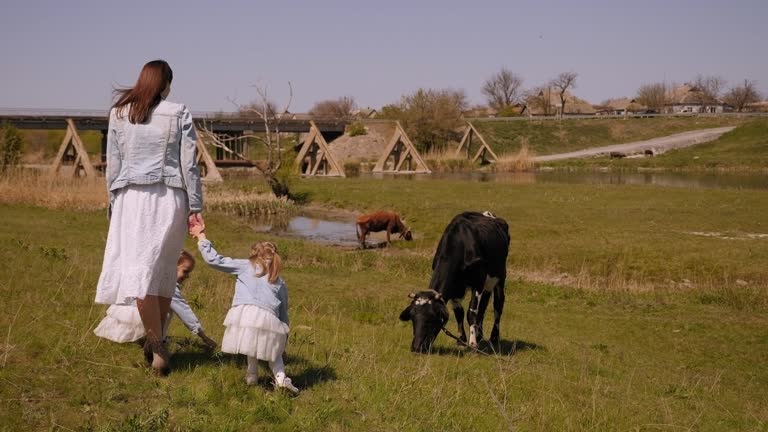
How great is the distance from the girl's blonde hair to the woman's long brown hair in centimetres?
139

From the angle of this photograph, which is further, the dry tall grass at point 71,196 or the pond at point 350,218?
the dry tall grass at point 71,196

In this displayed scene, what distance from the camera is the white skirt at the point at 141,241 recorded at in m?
6.48

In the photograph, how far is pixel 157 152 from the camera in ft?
21.9

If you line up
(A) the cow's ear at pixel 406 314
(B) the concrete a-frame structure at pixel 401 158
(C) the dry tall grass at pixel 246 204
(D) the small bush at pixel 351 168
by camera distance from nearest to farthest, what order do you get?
(A) the cow's ear at pixel 406 314, (C) the dry tall grass at pixel 246 204, (D) the small bush at pixel 351 168, (B) the concrete a-frame structure at pixel 401 158

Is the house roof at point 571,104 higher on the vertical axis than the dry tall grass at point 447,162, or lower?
higher

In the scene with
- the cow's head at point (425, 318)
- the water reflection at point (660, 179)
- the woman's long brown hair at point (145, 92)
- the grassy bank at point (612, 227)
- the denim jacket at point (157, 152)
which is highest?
the woman's long brown hair at point (145, 92)

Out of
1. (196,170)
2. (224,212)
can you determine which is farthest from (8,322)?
(224,212)

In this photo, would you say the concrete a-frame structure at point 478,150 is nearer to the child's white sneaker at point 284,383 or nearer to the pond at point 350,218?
the pond at point 350,218

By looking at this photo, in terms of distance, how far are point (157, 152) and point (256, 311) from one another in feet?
4.93

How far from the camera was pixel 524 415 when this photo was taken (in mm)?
7043

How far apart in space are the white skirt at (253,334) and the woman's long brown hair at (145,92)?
174 cm

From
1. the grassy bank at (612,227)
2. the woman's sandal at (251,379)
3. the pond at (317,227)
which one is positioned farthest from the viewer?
the pond at (317,227)

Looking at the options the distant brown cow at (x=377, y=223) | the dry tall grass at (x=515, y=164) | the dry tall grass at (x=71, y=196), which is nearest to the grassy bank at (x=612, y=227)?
the distant brown cow at (x=377, y=223)

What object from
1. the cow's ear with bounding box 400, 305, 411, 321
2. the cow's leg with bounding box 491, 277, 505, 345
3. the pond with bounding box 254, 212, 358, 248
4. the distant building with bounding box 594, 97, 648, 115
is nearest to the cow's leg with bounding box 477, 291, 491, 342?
the cow's leg with bounding box 491, 277, 505, 345
